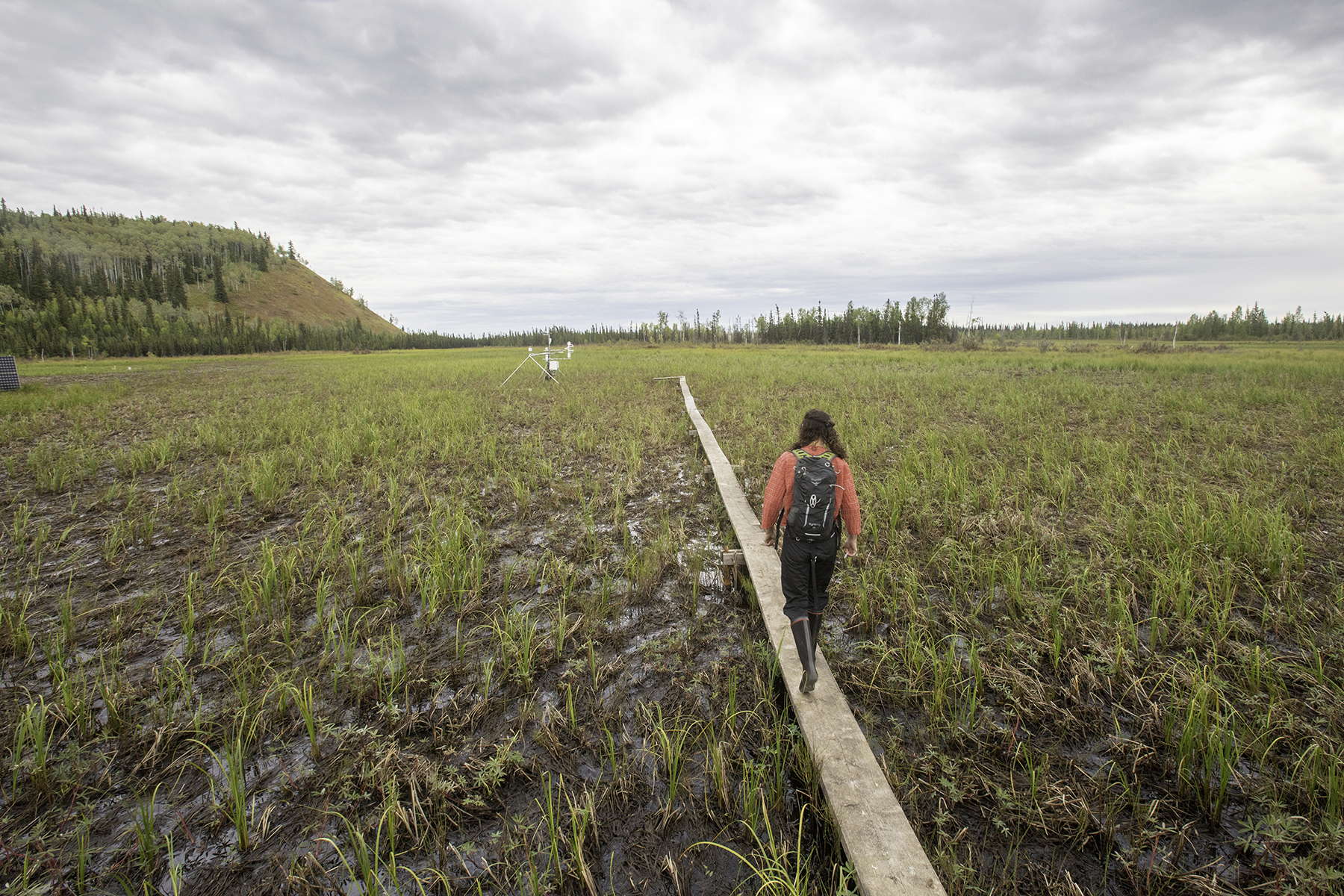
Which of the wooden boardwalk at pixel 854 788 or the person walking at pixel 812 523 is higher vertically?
the person walking at pixel 812 523

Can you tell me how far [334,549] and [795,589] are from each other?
4.59 metres

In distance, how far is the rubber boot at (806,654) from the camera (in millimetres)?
2984

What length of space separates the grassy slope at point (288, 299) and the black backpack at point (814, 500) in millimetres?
146474

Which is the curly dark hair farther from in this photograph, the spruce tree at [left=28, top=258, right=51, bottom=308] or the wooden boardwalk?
the spruce tree at [left=28, top=258, right=51, bottom=308]

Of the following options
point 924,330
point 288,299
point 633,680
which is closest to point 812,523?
point 633,680

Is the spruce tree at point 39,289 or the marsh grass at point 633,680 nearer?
the marsh grass at point 633,680

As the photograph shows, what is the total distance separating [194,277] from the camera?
12294 cm

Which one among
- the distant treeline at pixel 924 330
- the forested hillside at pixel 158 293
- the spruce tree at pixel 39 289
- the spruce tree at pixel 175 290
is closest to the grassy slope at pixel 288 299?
the forested hillside at pixel 158 293

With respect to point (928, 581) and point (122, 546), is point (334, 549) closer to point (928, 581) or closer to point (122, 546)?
point (122, 546)

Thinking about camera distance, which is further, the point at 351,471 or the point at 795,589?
the point at 351,471

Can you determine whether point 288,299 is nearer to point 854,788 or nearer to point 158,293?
point 158,293

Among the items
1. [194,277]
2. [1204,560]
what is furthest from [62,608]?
[194,277]

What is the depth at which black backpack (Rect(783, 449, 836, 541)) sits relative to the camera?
10.1 ft

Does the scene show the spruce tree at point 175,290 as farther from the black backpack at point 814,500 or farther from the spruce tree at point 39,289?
the black backpack at point 814,500
